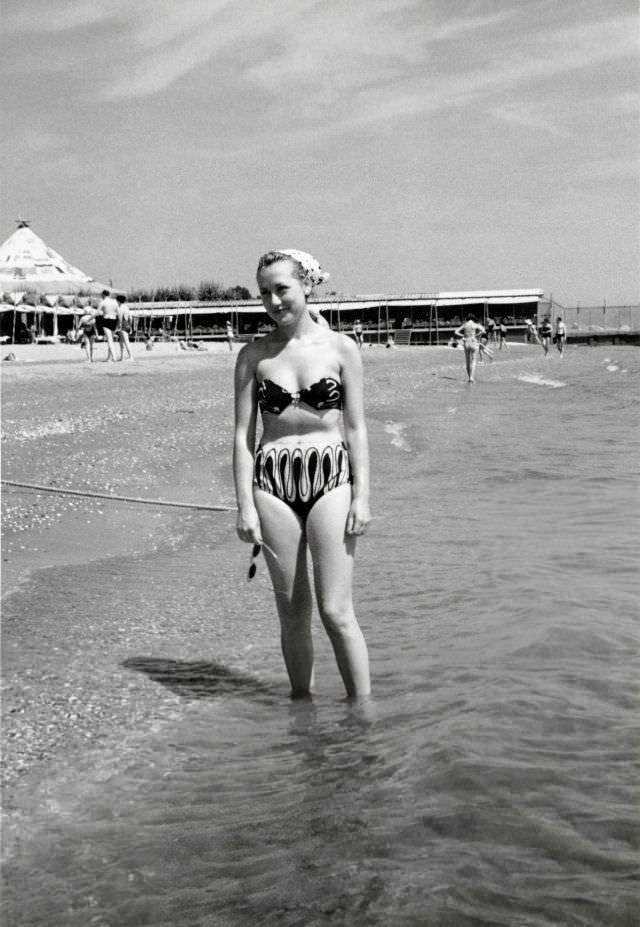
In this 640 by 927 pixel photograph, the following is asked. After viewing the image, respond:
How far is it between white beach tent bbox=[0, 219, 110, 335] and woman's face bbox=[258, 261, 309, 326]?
3525 cm

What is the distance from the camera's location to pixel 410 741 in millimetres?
3662

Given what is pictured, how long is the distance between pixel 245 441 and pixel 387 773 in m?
1.22

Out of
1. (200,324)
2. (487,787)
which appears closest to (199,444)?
(487,787)

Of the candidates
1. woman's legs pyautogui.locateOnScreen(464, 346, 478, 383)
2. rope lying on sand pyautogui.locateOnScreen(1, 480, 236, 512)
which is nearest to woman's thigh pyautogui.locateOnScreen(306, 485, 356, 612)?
rope lying on sand pyautogui.locateOnScreen(1, 480, 236, 512)

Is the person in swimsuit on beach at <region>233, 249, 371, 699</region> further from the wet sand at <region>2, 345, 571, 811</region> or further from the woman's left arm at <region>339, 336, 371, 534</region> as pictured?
the wet sand at <region>2, 345, 571, 811</region>

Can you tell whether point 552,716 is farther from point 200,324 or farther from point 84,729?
point 200,324

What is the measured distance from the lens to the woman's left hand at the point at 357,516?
Answer: 3.70 m

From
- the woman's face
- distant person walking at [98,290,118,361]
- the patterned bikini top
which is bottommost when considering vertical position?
the patterned bikini top

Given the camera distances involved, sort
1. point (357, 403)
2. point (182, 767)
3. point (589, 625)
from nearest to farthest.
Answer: point (182, 767) < point (357, 403) < point (589, 625)

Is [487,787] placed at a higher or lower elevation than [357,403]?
lower

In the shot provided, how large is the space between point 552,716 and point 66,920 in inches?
76.7

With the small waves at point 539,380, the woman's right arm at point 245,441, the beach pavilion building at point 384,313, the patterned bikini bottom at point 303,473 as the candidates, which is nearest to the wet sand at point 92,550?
the woman's right arm at point 245,441

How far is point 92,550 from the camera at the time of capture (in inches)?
280

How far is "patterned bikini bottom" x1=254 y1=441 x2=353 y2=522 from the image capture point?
3.70 m
